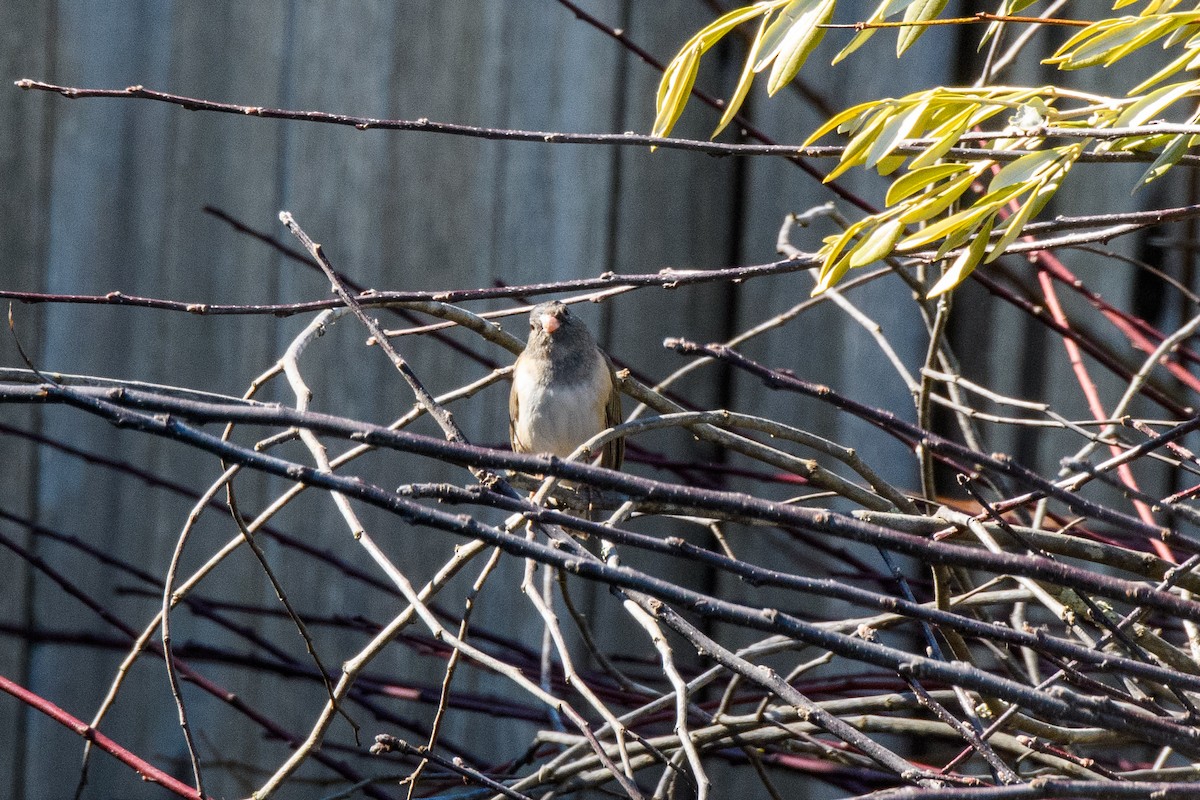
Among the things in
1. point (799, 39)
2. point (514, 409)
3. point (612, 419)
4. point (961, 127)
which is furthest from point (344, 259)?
point (961, 127)

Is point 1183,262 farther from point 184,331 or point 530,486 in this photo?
point 184,331

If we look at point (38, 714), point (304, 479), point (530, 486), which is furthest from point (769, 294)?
point (304, 479)

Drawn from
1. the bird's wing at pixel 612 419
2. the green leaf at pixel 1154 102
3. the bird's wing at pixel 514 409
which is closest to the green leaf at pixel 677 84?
the green leaf at pixel 1154 102

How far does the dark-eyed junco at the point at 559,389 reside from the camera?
10.4 feet

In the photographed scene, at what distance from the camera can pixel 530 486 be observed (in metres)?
2.01

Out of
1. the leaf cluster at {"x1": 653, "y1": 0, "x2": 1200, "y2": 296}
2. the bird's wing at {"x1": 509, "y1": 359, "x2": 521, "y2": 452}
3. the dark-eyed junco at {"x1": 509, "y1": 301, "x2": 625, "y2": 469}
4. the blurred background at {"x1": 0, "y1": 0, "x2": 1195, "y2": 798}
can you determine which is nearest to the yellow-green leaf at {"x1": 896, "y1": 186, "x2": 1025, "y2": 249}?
the leaf cluster at {"x1": 653, "y1": 0, "x2": 1200, "y2": 296}

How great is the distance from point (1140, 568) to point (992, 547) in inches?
6.4

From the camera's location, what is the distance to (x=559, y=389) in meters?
3.16

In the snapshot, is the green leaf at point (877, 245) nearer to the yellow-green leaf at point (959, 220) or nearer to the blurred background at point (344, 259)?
the yellow-green leaf at point (959, 220)

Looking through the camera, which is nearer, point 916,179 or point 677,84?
point 916,179

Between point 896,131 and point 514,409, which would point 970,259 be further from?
point 514,409

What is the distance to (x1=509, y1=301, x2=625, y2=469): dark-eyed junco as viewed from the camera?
3.16 m

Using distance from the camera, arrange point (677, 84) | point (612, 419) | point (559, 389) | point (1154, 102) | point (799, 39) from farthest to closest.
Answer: point (612, 419) < point (559, 389) < point (677, 84) < point (799, 39) < point (1154, 102)

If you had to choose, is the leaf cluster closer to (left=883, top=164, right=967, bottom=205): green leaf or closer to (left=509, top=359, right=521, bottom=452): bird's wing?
(left=883, top=164, right=967, bottom=205): green leaf
